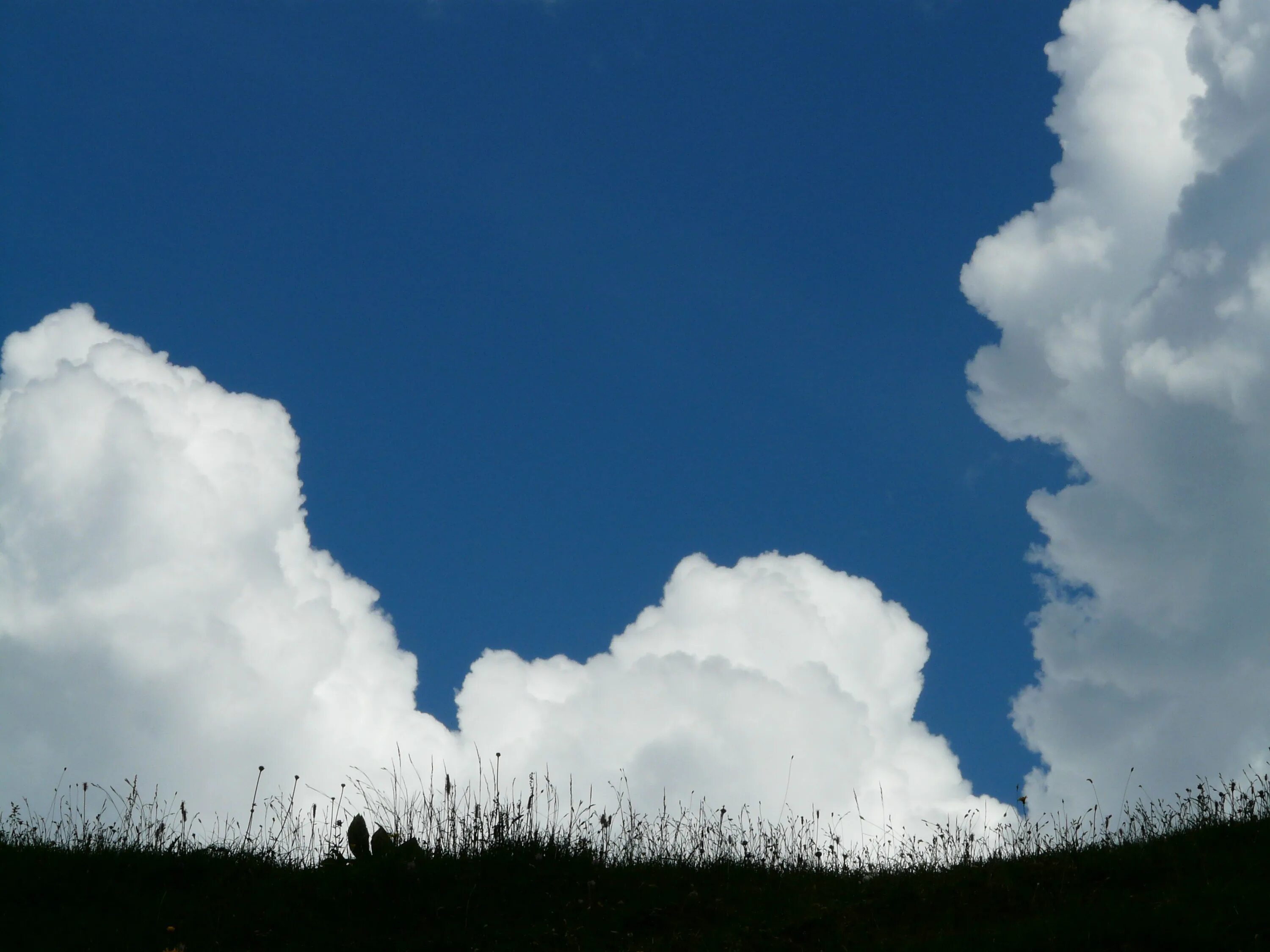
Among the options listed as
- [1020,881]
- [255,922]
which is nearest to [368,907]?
[255,922]

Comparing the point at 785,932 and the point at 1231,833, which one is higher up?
the point at 1231,833

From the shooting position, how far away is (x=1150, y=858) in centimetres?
1031

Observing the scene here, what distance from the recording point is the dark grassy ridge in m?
9.33

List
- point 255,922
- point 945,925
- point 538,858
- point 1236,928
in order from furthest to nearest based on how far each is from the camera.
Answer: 1. point 538,858
2. point 255,922
3. point 945,925
4. point 1236,928

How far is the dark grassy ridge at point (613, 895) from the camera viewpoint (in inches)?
367

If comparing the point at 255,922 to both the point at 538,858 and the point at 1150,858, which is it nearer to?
the point at 538,858

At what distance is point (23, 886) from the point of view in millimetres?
10445

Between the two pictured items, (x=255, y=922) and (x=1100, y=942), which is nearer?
(x=1100, y=942)

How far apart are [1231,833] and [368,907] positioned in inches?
362

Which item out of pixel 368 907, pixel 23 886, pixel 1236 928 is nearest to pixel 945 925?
pixel 1236 928

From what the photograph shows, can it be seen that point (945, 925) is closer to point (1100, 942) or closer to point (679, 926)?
point (1100, 942)

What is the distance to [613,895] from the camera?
35.6ft

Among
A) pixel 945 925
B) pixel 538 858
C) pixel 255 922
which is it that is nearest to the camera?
pixel 945 925

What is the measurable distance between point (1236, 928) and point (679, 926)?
196 inches
